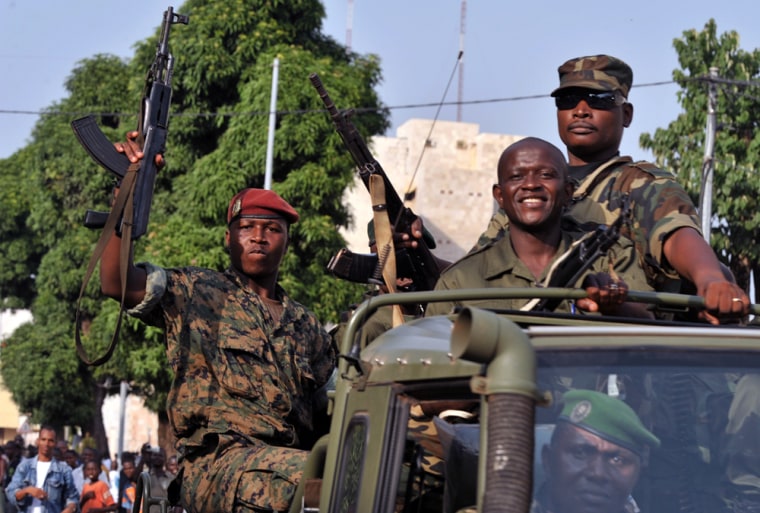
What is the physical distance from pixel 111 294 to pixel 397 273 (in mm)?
1236

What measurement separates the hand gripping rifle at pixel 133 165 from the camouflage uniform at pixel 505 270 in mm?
1291

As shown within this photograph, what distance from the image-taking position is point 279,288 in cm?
611

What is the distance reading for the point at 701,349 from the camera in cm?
331

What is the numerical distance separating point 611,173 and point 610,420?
2428mm

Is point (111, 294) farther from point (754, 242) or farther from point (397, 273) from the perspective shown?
point (754, 242)

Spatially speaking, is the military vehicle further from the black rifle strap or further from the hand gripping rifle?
the hand gripping rifle

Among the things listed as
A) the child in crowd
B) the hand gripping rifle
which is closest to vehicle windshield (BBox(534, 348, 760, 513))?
the hand gripping rifle

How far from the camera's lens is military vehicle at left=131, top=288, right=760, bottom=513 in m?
2.87

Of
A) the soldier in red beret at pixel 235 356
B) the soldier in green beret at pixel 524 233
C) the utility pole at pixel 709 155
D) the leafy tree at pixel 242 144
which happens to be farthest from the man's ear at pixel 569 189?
the leafy tree at pixel 242 144

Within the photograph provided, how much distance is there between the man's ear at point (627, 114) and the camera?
561cm

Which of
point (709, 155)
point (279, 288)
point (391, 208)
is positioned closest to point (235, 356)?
point (279, 288)

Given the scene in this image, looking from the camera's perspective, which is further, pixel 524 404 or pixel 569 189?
pixel 569 189

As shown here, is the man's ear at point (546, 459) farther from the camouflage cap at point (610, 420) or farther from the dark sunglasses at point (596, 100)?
the dark sunglasses at point (596, 100)

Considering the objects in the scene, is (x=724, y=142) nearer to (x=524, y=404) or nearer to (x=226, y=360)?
(x=226, y=360)
